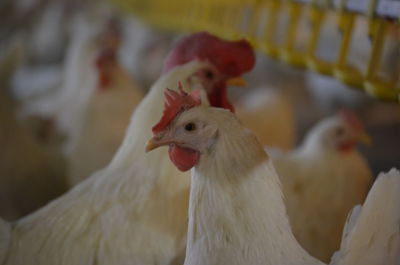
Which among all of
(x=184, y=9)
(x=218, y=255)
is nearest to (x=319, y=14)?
(x=218, y=255)

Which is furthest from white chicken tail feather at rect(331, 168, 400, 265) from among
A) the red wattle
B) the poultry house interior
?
the red wattle

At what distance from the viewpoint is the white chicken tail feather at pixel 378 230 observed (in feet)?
2.78

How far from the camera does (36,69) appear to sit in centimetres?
400

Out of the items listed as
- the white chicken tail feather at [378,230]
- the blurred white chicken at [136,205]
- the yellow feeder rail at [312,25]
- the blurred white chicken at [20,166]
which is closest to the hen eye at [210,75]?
the blurred white chicken at [136,205]

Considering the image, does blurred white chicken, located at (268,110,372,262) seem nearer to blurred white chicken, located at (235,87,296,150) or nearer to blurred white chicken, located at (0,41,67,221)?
blurred white chicken, located at (235,87,296,150)

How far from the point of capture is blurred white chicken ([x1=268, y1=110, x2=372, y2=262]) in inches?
61.7

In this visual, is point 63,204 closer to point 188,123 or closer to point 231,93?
point 188,123

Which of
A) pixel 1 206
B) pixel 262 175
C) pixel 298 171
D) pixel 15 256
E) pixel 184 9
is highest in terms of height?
pixel 184 9

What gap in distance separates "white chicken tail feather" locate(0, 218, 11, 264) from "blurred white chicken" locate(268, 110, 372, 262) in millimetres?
727

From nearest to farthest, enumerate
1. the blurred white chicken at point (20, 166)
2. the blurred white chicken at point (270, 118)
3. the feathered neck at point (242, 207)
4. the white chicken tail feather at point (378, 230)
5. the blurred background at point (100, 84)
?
the white chicken tail feather at point (378, 230) → the feathered neck at point (242, 207) → the blurred white chicken at point (20, 166) → the blurred background at point (100, 84) → the blurred white chicken at point (270, 118)

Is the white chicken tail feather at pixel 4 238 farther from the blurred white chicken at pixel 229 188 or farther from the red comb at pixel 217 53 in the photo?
the red comb at pixel 217 53

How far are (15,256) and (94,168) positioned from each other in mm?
746

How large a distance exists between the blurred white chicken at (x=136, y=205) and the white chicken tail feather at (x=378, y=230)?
17.5 inches

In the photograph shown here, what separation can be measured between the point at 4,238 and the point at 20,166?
79cm
